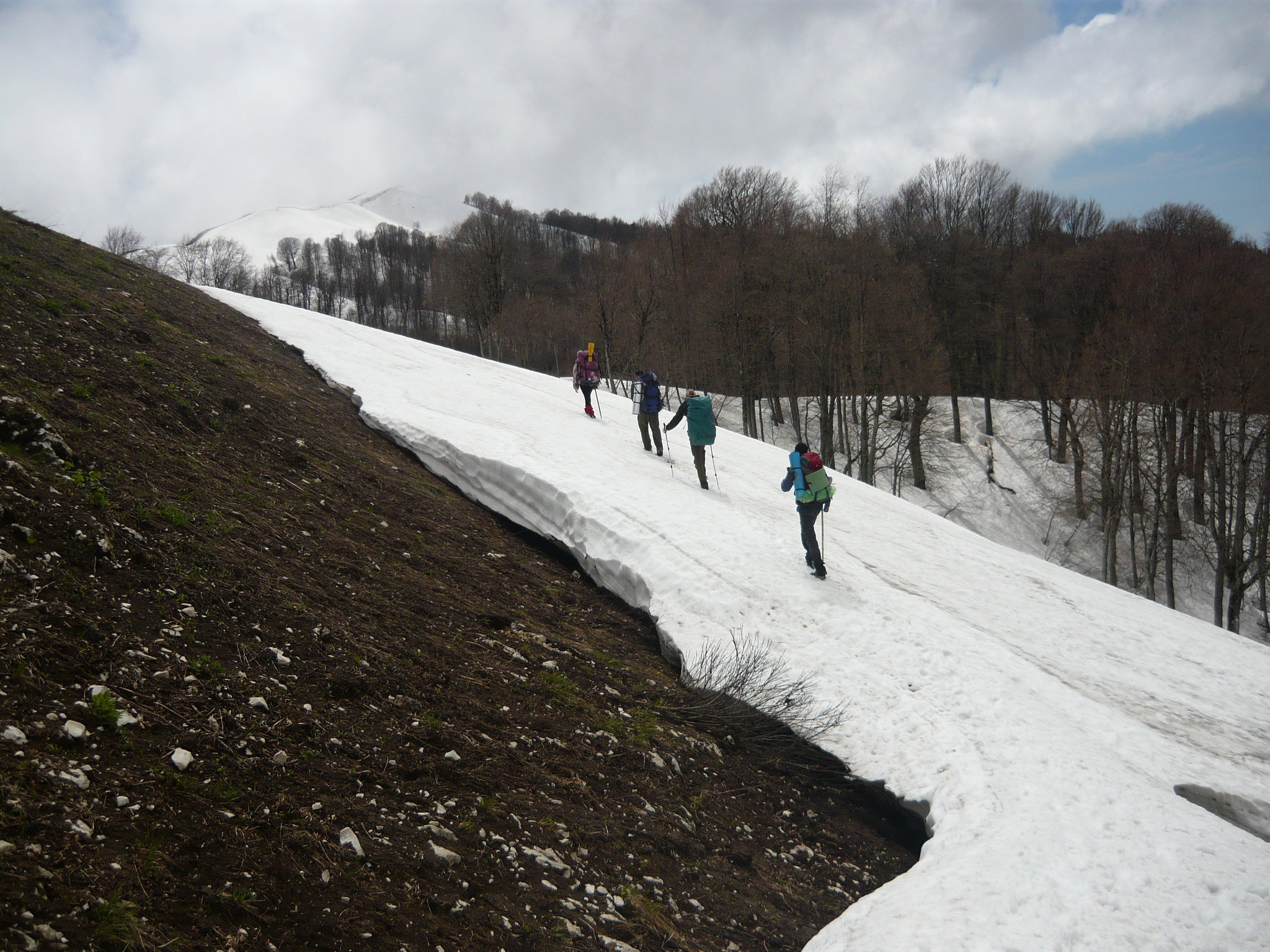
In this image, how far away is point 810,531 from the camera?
10.8 metres

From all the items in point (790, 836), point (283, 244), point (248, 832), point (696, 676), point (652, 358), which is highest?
point (283, 244)

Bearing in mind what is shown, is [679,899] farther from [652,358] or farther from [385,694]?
[652,358]

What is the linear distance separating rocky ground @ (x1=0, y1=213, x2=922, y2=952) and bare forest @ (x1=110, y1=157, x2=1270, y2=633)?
25427mm

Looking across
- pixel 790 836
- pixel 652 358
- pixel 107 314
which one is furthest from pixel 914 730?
pixel 652 358

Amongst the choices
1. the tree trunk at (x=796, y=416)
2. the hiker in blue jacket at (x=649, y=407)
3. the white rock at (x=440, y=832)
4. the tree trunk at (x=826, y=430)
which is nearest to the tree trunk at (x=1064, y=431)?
the tree trunk at (x=826, y=430)

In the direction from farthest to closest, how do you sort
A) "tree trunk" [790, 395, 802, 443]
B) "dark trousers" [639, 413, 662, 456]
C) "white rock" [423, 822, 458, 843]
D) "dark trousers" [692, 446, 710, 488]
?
"tree trunk" [790, 395, 802, 443]
"dark trousers" [639, 413, 662, 456]
"dark trousers" [692, 446, 710, 488]
"white rock" [423, 822, 458, 843]

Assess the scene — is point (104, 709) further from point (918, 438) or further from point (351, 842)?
point (918, 438)

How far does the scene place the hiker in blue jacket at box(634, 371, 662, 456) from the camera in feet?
49.9

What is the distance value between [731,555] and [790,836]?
5.01 meters

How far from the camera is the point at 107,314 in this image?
902 cm

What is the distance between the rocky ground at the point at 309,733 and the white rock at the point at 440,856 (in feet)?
0.04

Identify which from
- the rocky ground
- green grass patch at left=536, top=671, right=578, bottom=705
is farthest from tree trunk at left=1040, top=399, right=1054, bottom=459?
green grass patch at left=536, top=671, right=578, bottom=705

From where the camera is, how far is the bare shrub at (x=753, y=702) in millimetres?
7148

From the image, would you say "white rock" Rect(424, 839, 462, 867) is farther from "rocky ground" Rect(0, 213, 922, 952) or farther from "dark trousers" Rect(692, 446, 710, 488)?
"dark trousers" Rect(692, 446, 710, 488)
